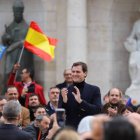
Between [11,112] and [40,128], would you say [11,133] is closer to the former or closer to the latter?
[11,112]

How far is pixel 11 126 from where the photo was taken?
883 cm

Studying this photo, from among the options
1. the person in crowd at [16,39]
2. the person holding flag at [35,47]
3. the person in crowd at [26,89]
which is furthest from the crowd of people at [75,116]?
the person in crowd at [16,39]

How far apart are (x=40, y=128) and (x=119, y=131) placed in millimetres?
5447

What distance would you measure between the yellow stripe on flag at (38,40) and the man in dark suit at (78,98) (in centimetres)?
596

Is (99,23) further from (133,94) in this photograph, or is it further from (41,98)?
(41,98)

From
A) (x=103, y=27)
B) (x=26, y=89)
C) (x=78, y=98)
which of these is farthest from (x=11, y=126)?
(x=103, y=27)

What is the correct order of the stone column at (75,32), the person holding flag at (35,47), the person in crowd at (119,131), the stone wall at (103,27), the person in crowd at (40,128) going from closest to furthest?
the person in crowd at (119,131), the person in crowd at (40,128), the person holding flag at (35,47), the stone column at (75,32), the stone wall at (103,27)

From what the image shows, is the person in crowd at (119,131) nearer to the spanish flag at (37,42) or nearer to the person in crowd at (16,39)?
the spanish flag at (37,42)

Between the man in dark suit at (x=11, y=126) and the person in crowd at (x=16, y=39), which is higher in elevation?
the person in crowd at (x=16, y=39)

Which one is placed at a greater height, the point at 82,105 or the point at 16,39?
the point at 16,39

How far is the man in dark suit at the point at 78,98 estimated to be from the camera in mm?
10117

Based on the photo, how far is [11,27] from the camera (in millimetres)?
18906

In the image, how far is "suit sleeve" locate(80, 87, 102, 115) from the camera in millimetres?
10086

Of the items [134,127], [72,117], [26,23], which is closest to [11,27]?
[26,23]
